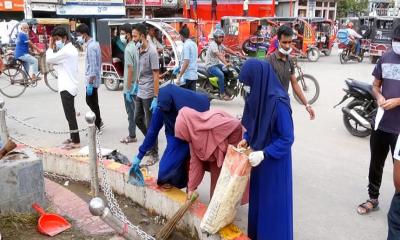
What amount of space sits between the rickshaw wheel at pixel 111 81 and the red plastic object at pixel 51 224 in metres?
6.90

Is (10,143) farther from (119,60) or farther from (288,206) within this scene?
(119,60)

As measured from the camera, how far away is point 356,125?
653 centimetres

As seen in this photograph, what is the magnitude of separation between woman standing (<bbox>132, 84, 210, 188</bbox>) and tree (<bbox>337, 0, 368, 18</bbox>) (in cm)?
3684

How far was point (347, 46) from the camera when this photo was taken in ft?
54.7

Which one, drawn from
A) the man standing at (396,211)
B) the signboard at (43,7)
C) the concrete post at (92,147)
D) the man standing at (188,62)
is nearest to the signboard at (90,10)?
the signboard at (43,7)

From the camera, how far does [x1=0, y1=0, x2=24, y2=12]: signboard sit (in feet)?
71.3

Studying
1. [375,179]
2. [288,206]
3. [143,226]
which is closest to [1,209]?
[143,226]

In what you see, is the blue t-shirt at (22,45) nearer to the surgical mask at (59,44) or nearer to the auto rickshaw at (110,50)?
the auto rickshaw at (110,50)

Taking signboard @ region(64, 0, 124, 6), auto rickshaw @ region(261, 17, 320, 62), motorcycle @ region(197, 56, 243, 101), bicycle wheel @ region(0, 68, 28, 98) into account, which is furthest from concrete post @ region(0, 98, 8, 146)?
signboard @ region(64, 0, 124, 6)

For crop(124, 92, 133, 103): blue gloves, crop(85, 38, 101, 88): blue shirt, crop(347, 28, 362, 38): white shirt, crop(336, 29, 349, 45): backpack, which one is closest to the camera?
crop(124, 92, 133, 103): blue gloves

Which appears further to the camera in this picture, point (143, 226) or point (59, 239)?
point (143, 226)

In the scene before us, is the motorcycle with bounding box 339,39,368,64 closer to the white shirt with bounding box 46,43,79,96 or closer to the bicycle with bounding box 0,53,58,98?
the bicycle with bounding box 0,53,58,98

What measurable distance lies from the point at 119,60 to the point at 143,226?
725cm

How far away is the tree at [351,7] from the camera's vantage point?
36.9 metres
